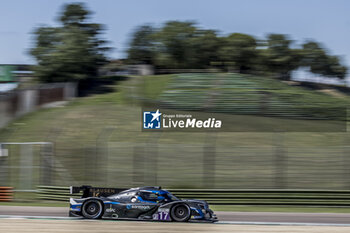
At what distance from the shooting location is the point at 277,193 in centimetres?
1916

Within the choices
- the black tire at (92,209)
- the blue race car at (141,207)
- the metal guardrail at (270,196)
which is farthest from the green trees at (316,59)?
the black tire at (92,209)

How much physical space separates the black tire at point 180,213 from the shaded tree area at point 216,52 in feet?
150

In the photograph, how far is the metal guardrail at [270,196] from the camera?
18.9 meters

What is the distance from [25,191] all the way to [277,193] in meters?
11.0

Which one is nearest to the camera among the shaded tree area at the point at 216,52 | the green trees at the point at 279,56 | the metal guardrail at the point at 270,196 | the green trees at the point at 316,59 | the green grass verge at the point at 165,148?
the metal guardrail at the point at 270,196

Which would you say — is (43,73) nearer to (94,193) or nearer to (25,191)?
(25,191)

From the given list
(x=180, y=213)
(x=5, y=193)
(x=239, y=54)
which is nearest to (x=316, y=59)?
(x=239, y=54)

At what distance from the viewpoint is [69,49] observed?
46.2 metres

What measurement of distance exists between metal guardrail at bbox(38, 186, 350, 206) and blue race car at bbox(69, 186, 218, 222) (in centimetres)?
622

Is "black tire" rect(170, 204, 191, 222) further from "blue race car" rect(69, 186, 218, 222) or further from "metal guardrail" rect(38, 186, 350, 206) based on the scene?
"metal guardrail" rect(38, 186, 350, 206)

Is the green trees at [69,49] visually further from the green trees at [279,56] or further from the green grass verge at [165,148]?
the green trees at [279,56]

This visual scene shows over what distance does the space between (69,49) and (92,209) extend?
115 feet

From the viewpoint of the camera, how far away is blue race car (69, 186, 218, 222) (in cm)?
1270

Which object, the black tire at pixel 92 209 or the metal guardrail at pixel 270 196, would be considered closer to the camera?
the black tire at pixel 92 209
